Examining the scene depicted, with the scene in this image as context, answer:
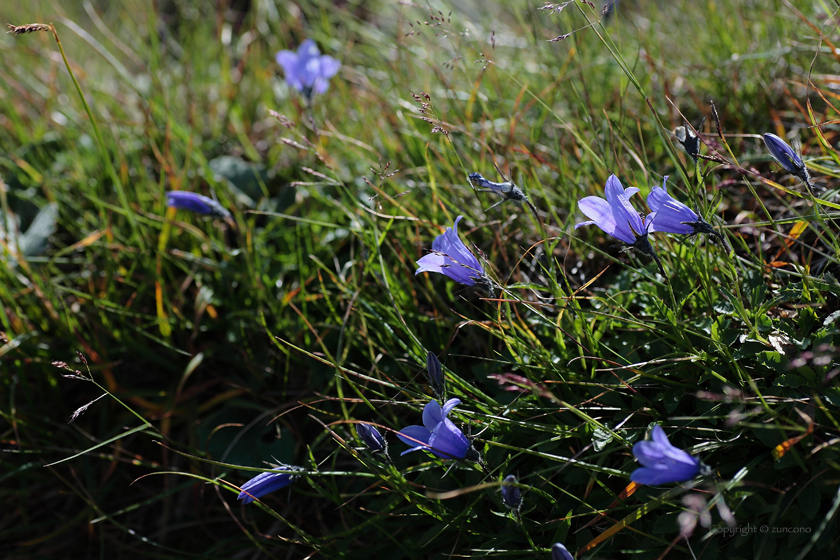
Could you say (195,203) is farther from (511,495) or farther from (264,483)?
(511,495)

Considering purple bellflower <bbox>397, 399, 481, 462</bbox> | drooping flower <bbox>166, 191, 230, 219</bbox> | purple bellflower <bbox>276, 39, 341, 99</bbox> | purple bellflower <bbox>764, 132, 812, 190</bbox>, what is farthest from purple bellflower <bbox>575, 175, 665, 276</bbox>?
purple bellflower <bbox>276, 39, 341, 99</bbox>

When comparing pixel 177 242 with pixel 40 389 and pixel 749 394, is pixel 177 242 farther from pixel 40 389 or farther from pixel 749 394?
pixel 749 394

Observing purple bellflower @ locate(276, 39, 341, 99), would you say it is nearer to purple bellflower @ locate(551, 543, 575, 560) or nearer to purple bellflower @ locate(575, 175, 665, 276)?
purple bellflower @ locate(575, 175, 665, 276)

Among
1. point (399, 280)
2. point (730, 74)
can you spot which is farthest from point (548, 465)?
point (730, 74)

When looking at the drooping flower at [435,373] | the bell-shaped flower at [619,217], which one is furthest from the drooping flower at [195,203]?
the bell-shaped flower at [619,217]

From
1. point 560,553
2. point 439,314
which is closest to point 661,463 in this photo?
point 560,553

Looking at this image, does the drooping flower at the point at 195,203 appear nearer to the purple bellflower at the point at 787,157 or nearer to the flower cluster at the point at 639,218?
the flower cluster at the point at 639,218

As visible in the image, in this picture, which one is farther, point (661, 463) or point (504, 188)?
point (504, 188)
